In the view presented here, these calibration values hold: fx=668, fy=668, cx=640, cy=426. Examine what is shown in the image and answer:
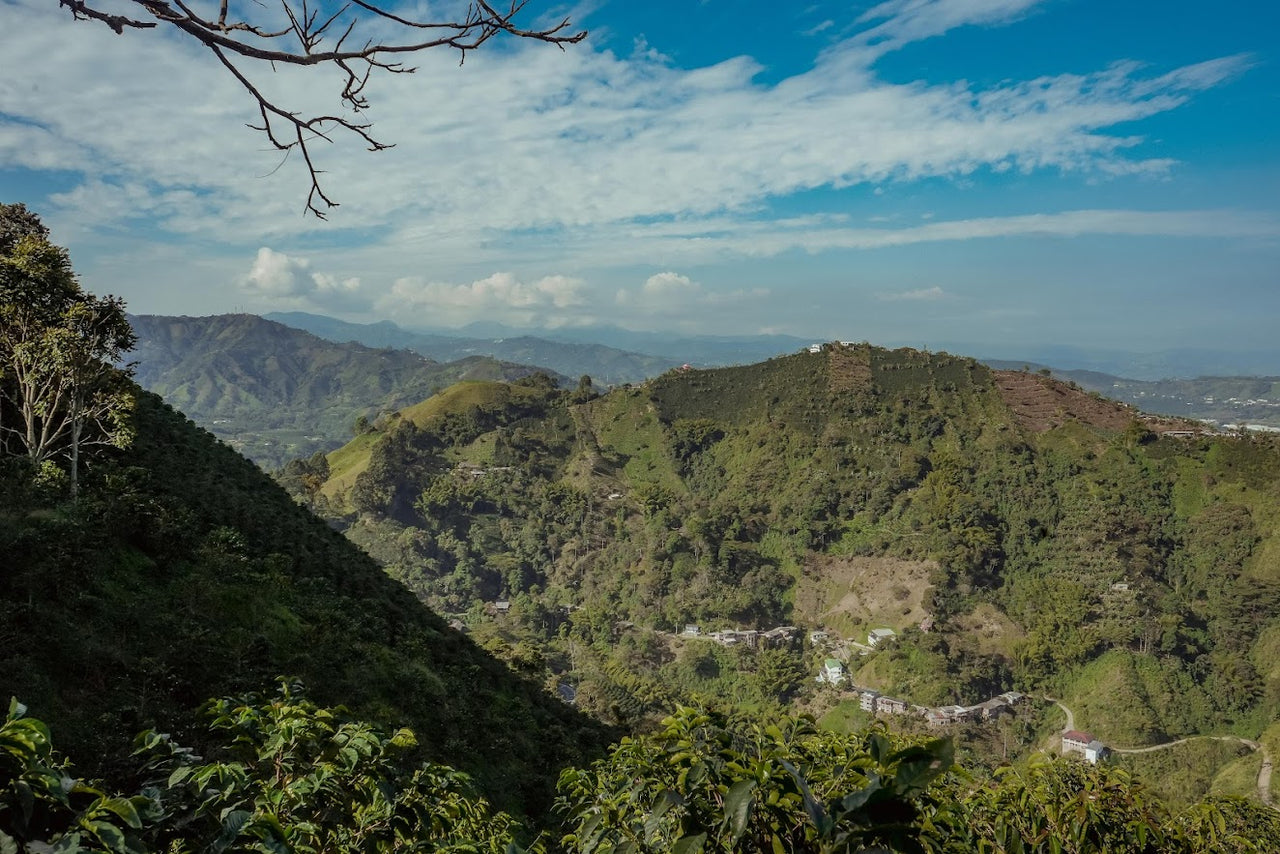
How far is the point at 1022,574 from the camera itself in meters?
68.8

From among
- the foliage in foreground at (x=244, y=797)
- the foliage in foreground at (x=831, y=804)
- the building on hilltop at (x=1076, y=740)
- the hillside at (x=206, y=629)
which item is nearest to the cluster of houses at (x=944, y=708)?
the building on hilltop at (x=1076, y=740)

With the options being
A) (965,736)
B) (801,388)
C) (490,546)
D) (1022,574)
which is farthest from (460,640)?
(801,388)

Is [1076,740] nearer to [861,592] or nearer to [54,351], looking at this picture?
[861,592]

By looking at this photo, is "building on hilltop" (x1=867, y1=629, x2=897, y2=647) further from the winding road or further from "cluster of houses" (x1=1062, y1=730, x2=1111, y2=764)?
"cluster of houses" (x1=1062, y1=730, x2=1111, y2=764)

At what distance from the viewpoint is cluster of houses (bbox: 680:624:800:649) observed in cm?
6938

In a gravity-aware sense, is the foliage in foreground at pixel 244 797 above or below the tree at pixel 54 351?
below

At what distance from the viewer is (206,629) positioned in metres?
11.0

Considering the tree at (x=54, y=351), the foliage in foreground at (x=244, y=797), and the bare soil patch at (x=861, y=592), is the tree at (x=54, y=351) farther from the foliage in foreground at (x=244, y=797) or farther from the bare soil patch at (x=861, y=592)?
the bare soil patch at (x=861, y=592)

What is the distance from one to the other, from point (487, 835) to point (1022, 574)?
76859mm

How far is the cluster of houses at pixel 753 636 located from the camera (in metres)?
69.4

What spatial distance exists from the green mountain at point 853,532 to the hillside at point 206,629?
11.5 meters

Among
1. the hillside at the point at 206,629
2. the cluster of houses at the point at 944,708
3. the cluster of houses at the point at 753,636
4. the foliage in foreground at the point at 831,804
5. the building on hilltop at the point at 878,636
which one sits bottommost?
the cluster of houses at the point at 944,708

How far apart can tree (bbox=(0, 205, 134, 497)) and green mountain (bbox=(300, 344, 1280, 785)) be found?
19112 mm

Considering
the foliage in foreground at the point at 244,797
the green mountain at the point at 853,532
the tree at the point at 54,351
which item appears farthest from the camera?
the green mountain at the point at 853,532
